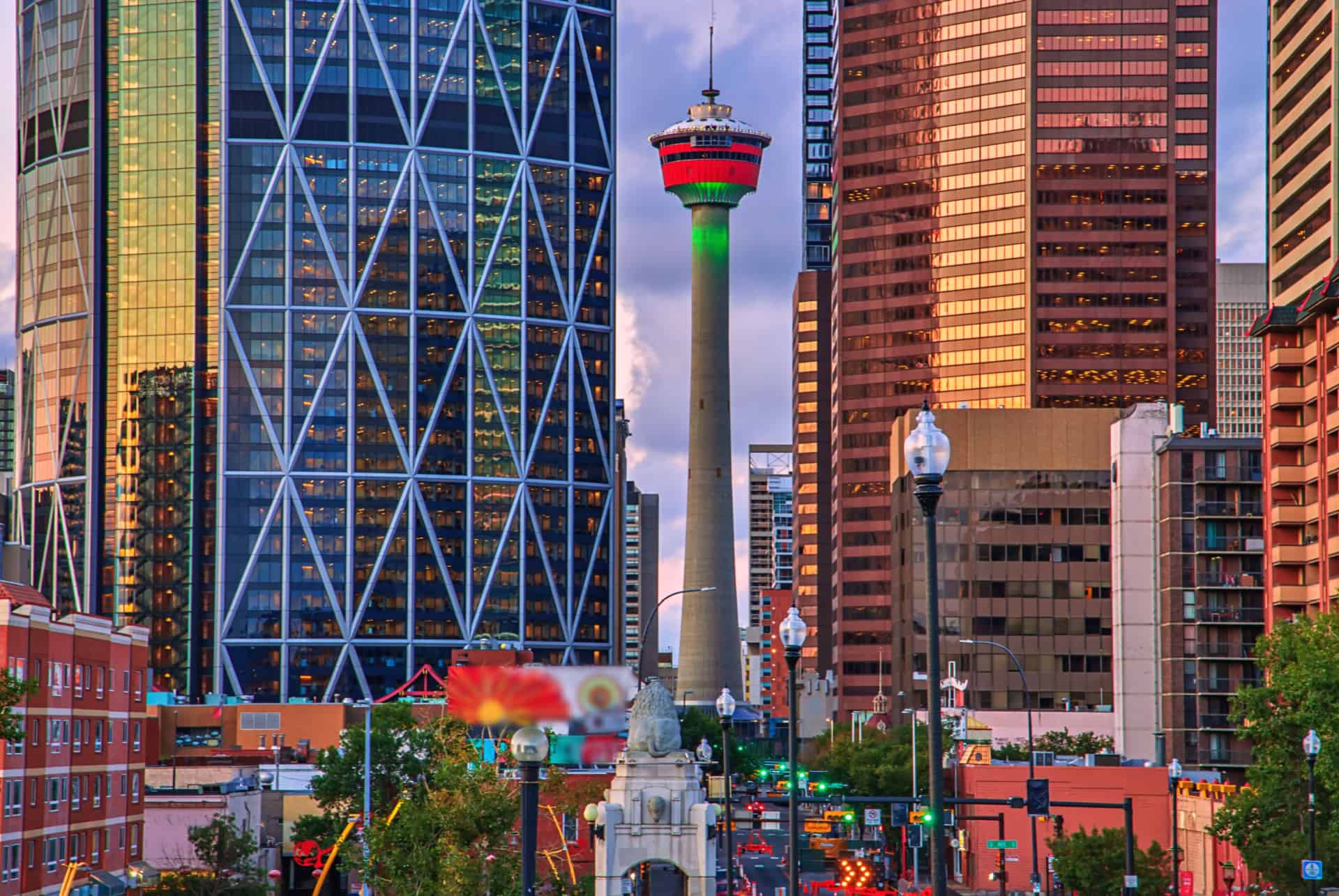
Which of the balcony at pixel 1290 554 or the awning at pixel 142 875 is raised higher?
the balcony at pixel 1290 554

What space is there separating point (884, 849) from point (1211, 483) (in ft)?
125

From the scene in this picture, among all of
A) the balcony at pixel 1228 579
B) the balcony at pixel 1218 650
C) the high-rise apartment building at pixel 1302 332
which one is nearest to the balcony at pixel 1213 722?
the balcony at pixel 1218 650

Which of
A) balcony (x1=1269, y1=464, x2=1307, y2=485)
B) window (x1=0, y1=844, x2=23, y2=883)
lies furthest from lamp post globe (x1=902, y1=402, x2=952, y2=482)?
balcony (x1=1269, y1=464, x2=1307, y2=485)

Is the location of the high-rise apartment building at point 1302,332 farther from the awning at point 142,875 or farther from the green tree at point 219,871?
the awning at point 142,875

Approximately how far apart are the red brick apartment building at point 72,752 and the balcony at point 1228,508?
82001mm

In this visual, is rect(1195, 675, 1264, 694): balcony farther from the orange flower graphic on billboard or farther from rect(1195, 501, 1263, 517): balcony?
the orange flower graphic on billboard

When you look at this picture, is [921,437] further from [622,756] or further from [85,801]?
[85,801]

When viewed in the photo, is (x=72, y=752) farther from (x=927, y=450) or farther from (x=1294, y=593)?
(x=1294, y=593)

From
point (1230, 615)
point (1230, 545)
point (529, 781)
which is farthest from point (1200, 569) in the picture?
point (529, 781)

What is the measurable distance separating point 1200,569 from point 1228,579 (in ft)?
7.71

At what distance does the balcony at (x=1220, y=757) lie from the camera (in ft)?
515

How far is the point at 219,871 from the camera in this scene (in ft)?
356

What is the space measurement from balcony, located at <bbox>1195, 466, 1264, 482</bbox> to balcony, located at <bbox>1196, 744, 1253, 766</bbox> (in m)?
20.3

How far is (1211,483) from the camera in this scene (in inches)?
6339
